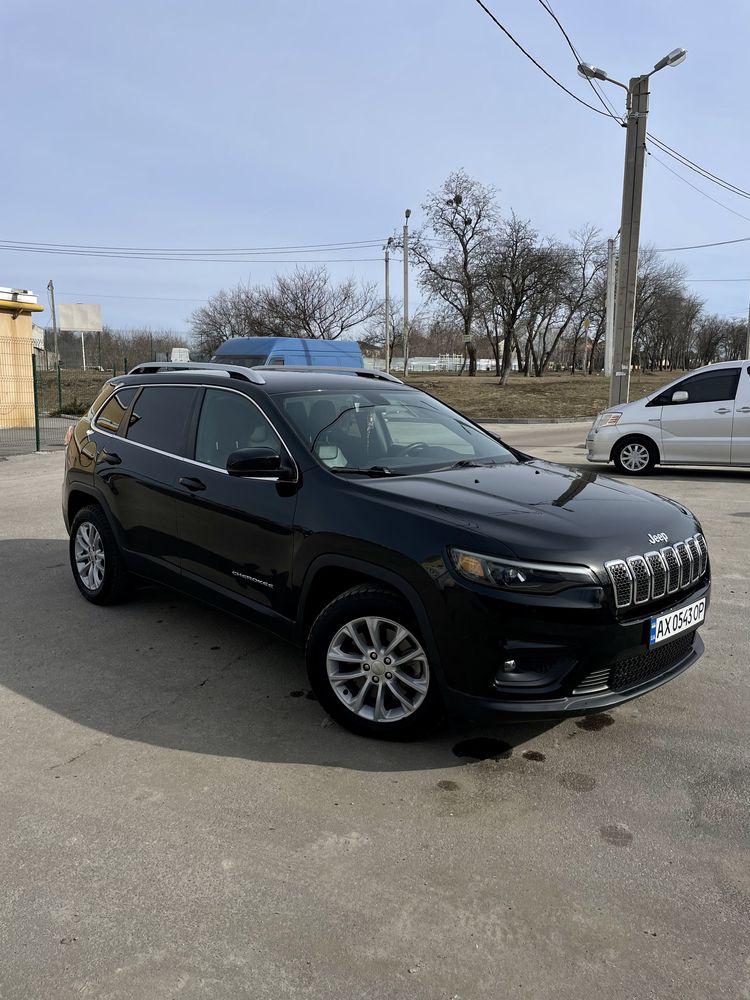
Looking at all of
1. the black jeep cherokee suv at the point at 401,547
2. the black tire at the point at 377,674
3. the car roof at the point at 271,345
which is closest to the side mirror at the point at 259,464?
the black jeep cherokee suv at the point at 401,547

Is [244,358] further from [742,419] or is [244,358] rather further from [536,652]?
[536,652]

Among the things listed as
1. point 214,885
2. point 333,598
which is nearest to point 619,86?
point 333,598

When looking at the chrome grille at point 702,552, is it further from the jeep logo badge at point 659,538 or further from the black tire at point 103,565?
the black tire at point 103,565

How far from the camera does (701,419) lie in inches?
449

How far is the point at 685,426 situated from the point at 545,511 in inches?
357

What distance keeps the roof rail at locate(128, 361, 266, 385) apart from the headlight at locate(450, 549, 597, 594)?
6.33 ft

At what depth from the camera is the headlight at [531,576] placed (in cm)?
303

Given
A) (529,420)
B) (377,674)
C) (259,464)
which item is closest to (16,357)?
(529,420)

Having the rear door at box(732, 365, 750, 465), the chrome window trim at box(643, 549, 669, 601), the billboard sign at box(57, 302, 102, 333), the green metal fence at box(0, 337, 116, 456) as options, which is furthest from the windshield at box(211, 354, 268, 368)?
the billboard sign at box(57, 302, 102, 333)

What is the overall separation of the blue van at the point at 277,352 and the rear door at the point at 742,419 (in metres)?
12.5

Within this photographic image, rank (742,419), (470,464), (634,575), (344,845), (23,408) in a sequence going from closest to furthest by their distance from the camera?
1. (344,845)
2. (634,575)
3. (470,464)
4. (742,419)
5. (23,408)

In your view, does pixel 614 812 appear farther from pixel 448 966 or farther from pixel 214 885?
pixel 214 885

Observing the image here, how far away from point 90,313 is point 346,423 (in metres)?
54.4

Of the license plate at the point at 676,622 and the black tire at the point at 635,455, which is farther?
the black tire at the point at 635,455
